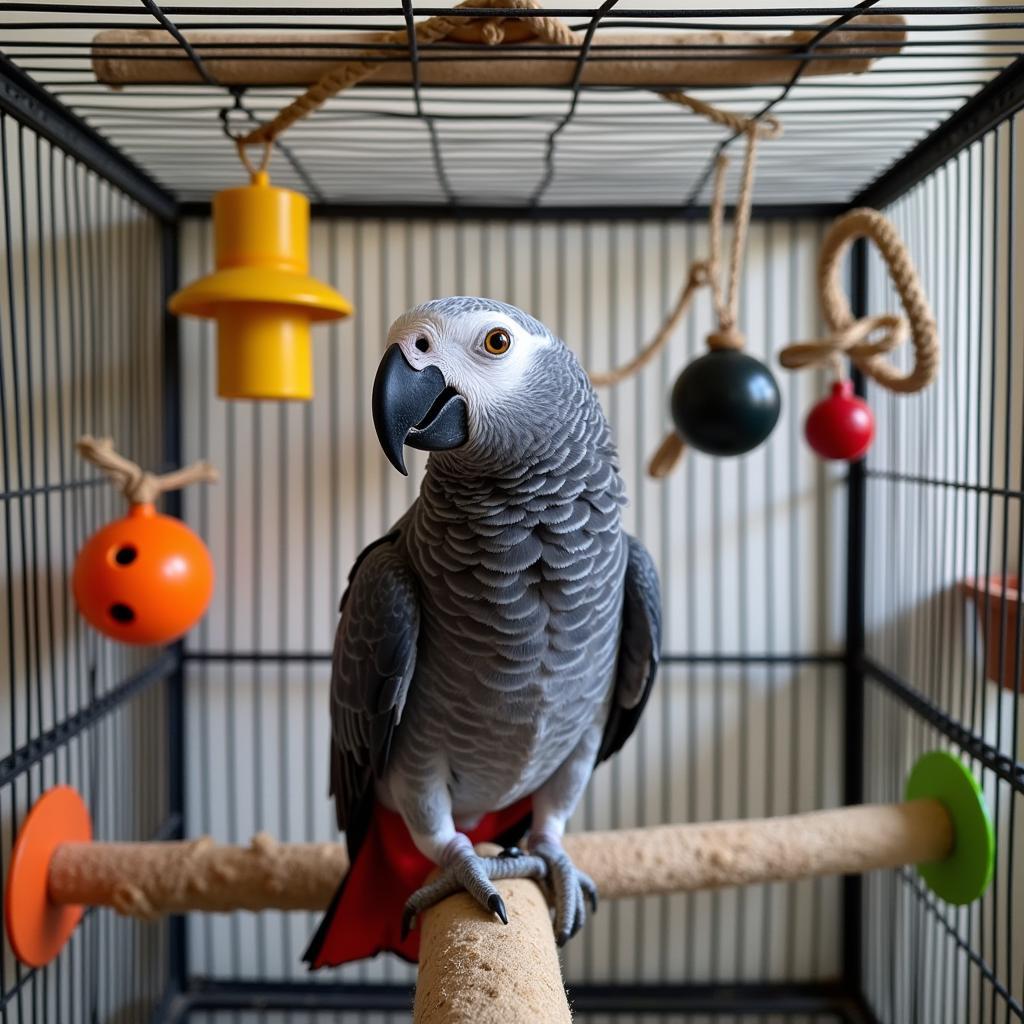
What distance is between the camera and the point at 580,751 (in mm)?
988

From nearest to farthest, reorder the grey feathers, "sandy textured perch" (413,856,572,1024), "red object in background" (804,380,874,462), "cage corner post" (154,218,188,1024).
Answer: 1. "sandy textured perch" (413,856,572,1024)
2. the grey feathers
3. "red object in background" (804,380,874,462)
4. "cage corner post" (154,218,188,1024)

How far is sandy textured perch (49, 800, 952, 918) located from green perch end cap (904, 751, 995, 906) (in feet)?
0.08

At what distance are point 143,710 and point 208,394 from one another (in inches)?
23.5

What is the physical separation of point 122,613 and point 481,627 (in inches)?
24.2

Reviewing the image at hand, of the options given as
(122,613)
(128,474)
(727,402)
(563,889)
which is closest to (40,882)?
(122,613)

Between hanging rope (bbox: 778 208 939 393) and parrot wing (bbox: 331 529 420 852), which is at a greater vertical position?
hanging rope (bbox: 778 208 939 393)

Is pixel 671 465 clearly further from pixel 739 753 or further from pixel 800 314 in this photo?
pixel 739 753

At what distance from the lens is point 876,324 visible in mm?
1169

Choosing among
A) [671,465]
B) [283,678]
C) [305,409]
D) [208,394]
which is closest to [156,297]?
[208,394]

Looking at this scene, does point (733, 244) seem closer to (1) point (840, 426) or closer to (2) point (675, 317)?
(2) point (675, 317)

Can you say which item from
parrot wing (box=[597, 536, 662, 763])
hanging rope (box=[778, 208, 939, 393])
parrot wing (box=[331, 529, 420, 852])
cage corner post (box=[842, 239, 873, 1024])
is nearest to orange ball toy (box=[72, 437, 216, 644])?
parrot wing (box=[331, 529, 420, 852])

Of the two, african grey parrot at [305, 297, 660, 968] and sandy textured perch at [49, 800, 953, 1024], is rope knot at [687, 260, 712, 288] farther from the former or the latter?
sandy textured perch at [49, 800, 953, 1024]

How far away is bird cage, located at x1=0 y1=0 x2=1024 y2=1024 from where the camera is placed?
1.20 meters

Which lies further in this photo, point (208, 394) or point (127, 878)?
point (208, 394)
